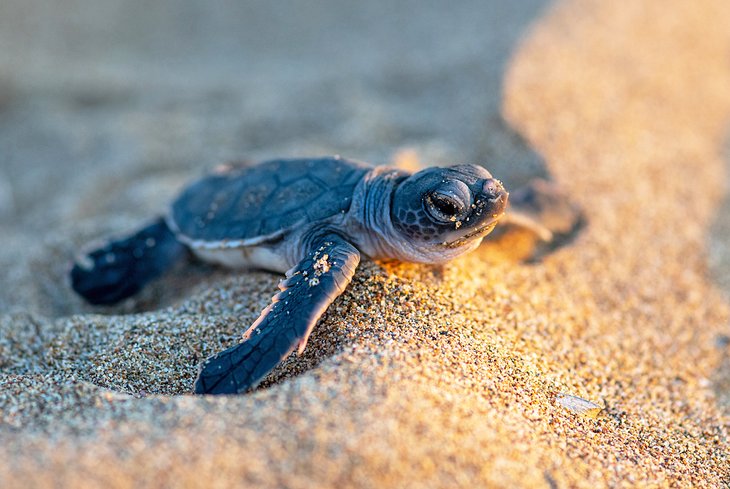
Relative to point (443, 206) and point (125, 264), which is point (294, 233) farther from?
point (125, 264)

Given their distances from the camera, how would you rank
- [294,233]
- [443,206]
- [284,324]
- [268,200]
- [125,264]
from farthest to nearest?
1. [125,264]
2. [268,200]
3. [294,233]
4. [443,206]
5. [284,324]

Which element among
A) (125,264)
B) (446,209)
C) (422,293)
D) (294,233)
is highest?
(446,209)

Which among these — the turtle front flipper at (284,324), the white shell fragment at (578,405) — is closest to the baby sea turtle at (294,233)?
the turtle front flipper at (284,324)

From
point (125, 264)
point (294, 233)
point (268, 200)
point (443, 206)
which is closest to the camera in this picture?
point (443, 206)

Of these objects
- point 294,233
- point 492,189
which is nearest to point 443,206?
point 492,189

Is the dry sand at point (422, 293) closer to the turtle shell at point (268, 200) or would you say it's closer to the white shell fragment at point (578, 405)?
the white shell fragment at point (578, 405)

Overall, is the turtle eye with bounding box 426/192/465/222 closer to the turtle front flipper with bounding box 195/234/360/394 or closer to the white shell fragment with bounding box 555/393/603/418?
the turtle front flipper with bounding box 195/234/360/394

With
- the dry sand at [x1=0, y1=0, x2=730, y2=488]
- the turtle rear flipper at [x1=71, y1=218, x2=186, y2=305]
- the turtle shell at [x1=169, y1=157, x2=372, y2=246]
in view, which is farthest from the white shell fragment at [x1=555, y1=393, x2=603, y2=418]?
the turtle rear flipper at [x1=71, y1=218, x2=186, y2=305]
